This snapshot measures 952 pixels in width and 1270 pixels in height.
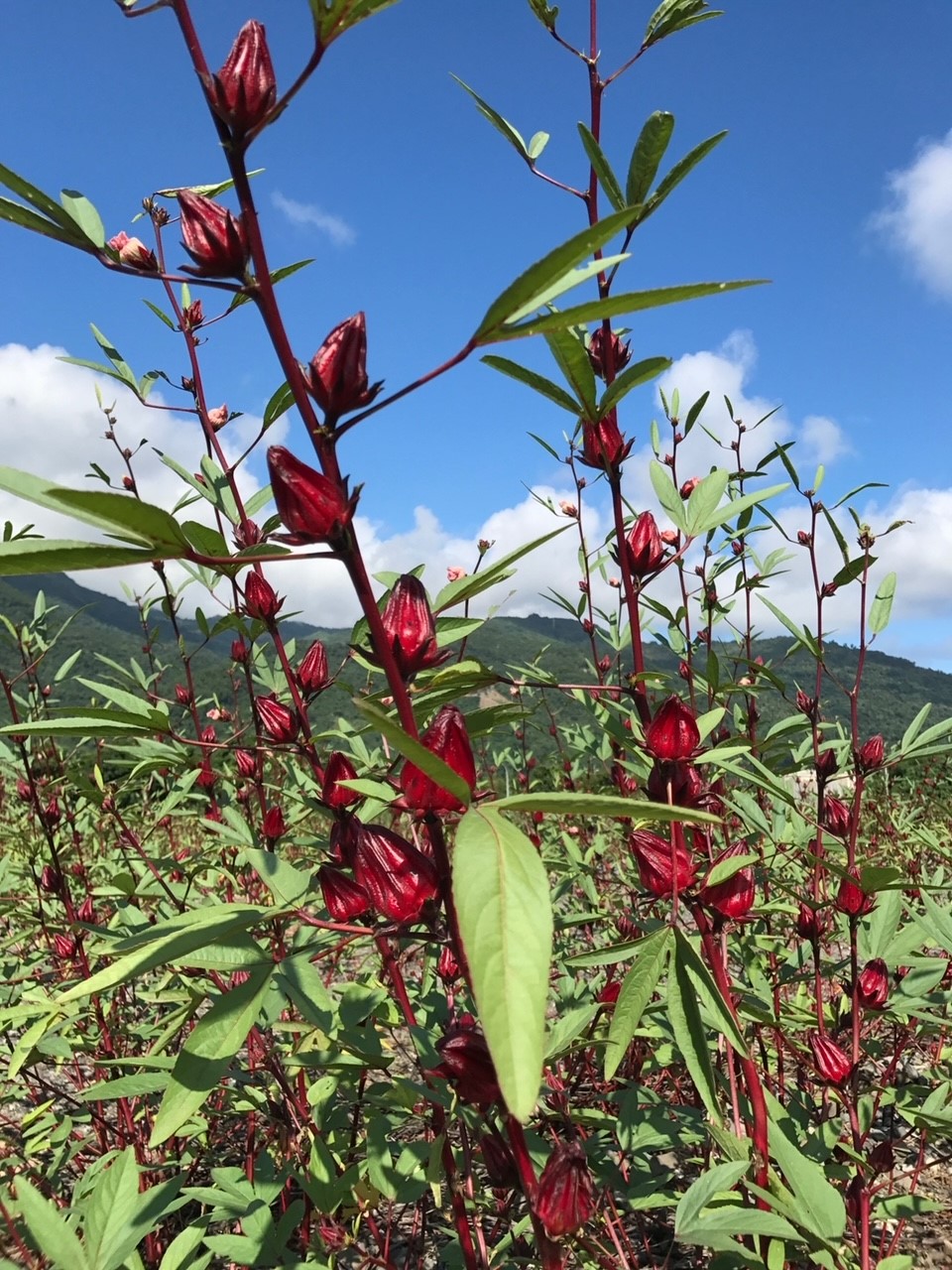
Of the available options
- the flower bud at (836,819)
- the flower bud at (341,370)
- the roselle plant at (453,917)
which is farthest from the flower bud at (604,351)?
the flower bud at (836,819)

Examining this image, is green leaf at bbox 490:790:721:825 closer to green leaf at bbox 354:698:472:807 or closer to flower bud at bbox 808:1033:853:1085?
green leaf at bbox 354:698:472:807

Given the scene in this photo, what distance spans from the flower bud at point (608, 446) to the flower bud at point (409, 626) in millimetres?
430

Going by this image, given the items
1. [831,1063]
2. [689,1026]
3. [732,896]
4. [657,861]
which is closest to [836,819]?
[831,1063]

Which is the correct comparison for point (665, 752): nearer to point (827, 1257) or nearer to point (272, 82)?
point (827, 1257)

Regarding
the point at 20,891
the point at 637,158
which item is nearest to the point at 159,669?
the point at 20,891

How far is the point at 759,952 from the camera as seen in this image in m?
2.28

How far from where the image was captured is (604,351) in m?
1.12

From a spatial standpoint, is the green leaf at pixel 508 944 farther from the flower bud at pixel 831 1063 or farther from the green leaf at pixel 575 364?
the flower bud at pixel 831 1063

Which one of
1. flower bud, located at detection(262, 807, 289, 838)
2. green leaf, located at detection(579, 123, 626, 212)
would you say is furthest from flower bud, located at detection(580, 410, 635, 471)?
flower bud, located at detection(262, 807, 289, 838)

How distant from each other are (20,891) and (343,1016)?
2.52 m

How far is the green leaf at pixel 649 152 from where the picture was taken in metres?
0.94

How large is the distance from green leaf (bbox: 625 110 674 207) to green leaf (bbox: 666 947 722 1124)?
885mm

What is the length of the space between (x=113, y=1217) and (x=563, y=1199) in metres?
0.65


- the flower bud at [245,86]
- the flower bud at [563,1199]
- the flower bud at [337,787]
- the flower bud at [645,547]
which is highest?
the flower bud at [245,86]
